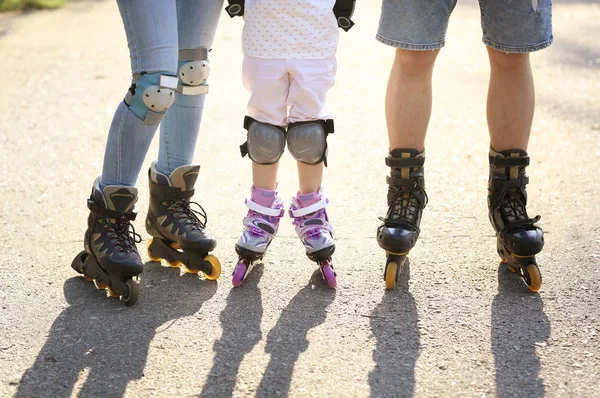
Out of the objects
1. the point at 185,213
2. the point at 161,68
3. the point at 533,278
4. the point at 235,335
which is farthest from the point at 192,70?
the point at 533,278

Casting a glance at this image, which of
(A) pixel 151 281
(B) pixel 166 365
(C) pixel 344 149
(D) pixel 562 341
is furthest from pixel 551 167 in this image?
(B) pixel 166 365

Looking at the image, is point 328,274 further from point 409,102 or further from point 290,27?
point 290,27

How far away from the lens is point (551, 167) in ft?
14.2

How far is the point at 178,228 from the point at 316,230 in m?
0.49

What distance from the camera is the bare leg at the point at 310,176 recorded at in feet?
10.3

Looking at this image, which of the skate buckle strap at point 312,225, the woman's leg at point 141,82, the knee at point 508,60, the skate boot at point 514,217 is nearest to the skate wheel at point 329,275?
the skate buckle strap at point 312,225

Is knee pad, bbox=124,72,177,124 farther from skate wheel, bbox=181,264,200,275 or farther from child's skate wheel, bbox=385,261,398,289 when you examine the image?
child's skate wheel, bbox=385,261,398,289

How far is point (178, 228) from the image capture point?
10.5 feet

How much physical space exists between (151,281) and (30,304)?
16.4 inches

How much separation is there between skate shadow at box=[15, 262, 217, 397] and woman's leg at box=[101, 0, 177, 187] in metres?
0.40

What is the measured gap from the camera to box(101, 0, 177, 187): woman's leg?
2.78m

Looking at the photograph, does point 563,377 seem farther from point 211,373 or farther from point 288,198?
point 288,198

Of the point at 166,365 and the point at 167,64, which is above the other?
the point at 167,64

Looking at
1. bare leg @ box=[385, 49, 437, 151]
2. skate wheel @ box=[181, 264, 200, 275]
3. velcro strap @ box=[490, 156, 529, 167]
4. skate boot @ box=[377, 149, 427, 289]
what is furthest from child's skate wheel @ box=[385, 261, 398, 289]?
skate wheel @ box=[181, 264, 200, 275]
